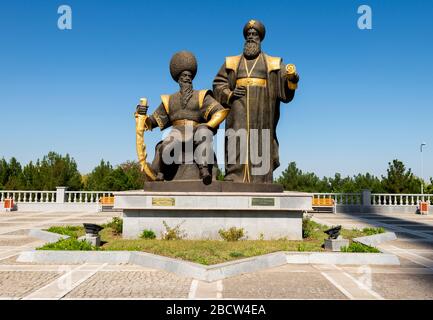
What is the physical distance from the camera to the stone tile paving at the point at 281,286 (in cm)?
525

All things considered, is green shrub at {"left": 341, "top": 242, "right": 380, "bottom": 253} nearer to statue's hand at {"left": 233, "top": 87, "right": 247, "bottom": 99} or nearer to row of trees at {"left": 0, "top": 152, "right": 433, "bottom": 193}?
statue's hand at {"left": 233, "top": 87, "right": 247, "bottom": 99}

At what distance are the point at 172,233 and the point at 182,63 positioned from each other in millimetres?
4629

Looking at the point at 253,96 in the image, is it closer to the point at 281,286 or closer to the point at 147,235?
the point at 147,235

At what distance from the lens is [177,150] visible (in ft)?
32.9

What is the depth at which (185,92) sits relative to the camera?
10219 millimetres

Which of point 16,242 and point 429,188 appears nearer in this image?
point 16,242

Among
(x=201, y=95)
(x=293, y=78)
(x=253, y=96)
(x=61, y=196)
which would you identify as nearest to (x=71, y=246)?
(x=201, y=95)

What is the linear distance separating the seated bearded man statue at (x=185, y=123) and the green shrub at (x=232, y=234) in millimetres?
1405

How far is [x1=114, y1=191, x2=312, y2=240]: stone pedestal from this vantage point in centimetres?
934

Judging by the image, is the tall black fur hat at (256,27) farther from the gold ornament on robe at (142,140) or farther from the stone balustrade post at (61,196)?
the stone balustrade post at (61,196)

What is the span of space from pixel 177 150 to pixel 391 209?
17656mm

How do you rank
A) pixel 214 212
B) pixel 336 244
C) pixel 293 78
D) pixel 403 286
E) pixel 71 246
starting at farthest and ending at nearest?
pixel 293 78 → pixel 214 212 → pixel 336 244 → pixel 71 246 → pixel 403 286
